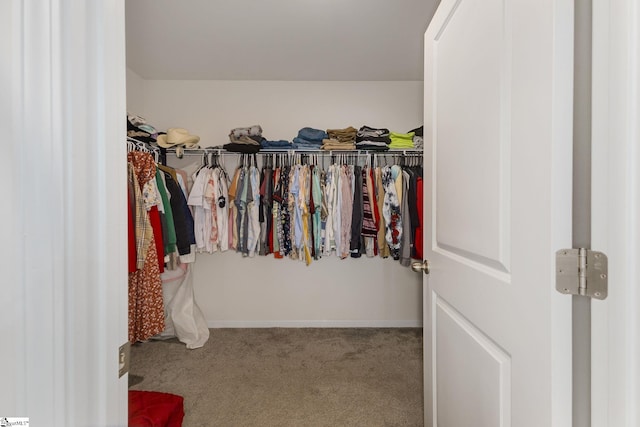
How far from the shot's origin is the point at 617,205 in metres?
0.48

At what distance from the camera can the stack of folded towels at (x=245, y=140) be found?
2.62 m

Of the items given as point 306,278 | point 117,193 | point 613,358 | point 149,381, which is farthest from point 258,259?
point 613,358

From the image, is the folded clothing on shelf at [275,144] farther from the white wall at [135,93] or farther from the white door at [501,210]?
the white door at [501,210]

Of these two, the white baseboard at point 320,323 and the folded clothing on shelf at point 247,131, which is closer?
the folded clothing on shelf at point 247,131

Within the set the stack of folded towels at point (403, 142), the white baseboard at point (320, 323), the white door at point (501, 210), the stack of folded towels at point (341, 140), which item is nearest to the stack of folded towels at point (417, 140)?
the stack of folded towels at point (403, 142)

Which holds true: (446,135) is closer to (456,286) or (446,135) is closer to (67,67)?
(456,286)

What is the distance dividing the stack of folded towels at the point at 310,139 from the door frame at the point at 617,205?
228 cm

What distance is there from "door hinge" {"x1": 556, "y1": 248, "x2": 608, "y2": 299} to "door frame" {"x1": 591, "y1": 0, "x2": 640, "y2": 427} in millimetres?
12

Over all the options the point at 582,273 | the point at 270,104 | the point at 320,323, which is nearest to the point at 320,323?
the point at 320,323

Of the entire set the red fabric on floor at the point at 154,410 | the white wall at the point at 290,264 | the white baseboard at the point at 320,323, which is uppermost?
the white wall at the point at 290,264

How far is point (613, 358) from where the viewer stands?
1.60 ft

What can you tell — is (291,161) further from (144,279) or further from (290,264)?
(144,279)

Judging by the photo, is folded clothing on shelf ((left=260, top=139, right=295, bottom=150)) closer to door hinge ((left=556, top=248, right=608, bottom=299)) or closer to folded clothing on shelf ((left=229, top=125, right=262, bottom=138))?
folded clothing on shelf ((left=229, top=125, right=262, bottom=138))

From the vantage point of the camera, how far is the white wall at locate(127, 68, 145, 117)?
2680 mm
